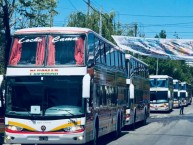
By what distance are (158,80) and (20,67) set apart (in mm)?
39337

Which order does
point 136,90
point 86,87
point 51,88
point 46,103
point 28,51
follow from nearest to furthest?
point 86,87, point 46,103, point 51,88, point 28,51, point 136,90

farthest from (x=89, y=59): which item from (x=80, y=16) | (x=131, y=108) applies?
(x=80, y=16)

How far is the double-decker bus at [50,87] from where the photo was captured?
50.3ft

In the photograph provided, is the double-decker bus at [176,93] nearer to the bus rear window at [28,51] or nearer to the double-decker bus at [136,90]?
the double-decker bus at [136,90]

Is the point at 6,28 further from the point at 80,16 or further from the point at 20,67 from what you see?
the point at 80,16

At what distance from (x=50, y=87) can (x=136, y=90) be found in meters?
16.1

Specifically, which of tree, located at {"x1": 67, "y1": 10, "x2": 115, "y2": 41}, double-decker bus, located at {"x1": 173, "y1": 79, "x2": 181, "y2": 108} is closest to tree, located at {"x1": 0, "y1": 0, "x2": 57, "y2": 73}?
tree, located at {"x1": 67, "y1": 10, "x2": 115, "y2": 41}

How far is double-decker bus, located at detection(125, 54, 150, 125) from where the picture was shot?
27922 mm

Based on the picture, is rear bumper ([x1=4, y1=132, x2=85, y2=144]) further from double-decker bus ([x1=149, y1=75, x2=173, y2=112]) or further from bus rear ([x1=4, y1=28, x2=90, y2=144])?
double-decker bus ([x1=149, y1=75, x2=173, y2=112])

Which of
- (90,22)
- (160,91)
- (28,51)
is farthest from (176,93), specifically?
(28,51)

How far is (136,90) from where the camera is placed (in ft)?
102

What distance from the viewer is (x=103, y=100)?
19062 mm

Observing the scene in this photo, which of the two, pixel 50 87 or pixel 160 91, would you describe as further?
pixel 160 91

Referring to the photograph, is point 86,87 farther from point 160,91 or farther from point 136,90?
point 160,91
